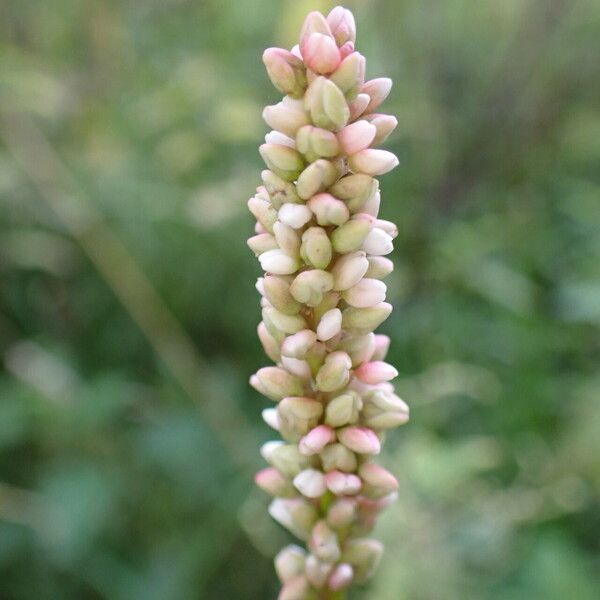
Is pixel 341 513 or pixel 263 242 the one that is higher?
pixel 263 242

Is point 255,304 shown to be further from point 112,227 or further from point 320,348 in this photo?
point 320,348

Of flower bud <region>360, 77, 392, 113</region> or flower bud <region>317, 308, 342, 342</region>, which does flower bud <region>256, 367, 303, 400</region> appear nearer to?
flower bud <region>317, 308, 342, 342</region>

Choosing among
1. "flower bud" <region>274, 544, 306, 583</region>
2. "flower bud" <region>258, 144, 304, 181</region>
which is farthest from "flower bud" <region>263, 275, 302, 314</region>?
"flower bud" <region>274, 544, 306, 583</region>

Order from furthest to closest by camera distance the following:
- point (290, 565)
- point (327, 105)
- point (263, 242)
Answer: point (290, 565)
point (263, 242)
point (327, 105)

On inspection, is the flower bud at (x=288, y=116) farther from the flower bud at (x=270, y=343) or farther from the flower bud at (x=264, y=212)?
the flower bud at (x=270, y=343)

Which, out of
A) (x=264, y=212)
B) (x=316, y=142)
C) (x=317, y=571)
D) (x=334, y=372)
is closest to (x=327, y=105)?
(x=316, y=142)

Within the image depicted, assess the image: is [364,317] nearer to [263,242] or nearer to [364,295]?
[364,295]

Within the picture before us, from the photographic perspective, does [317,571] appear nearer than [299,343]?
No

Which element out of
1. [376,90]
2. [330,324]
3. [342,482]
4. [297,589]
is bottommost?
[297,589]
